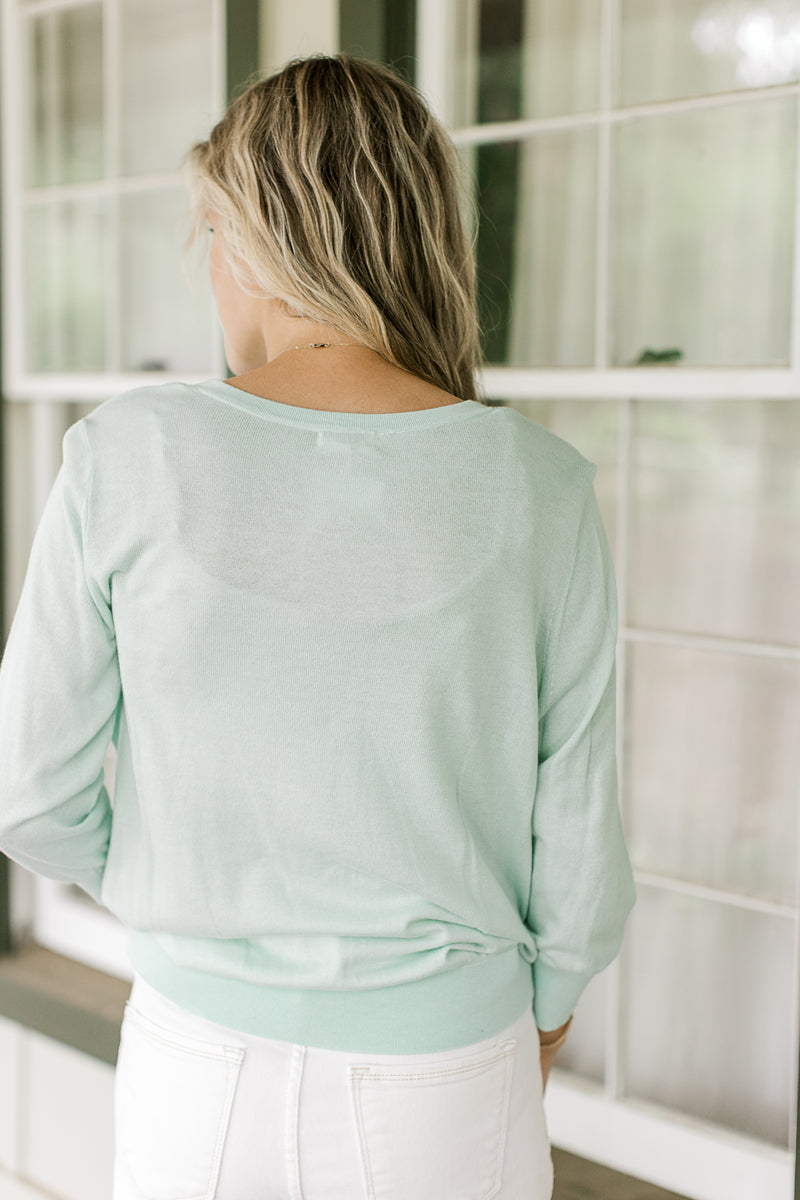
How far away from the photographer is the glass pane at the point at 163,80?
7.34 ft

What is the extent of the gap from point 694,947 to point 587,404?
3.04ft

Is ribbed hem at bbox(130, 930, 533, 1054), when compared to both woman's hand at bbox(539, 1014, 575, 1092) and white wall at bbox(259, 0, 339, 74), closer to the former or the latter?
woman's hand at bbox(539, 1014, 575, 1092)

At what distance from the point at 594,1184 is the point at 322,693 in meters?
1.31

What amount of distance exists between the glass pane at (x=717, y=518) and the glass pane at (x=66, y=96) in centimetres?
145

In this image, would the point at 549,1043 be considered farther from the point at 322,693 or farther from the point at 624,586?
Result: the point at 624,586

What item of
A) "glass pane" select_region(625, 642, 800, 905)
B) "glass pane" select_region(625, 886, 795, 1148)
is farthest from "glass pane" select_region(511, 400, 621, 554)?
"glass pane" select_region(625, 886, 795, 1148)

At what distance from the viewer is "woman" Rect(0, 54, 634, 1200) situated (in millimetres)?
870

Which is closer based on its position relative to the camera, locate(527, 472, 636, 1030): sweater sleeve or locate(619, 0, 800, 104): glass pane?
locate(527, 472, 636, 1030): sweater sleeve

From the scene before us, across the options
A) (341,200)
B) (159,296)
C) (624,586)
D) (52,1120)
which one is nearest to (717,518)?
(624,586)

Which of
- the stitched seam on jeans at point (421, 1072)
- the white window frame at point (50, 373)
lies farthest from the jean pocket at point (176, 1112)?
the white window frame at point (50, 373)

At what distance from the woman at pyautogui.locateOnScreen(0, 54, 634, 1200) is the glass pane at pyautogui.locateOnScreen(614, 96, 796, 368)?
0.77 metres

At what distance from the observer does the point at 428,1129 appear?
935 mm

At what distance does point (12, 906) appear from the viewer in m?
2.54

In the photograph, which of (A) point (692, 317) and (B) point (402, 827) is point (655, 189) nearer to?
(A) point (692, 317)
